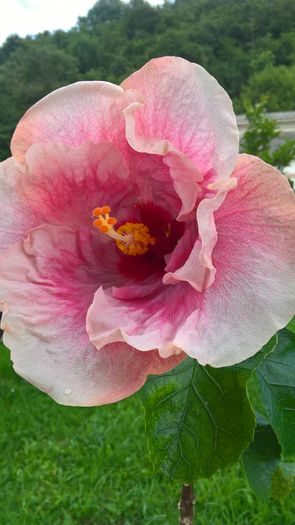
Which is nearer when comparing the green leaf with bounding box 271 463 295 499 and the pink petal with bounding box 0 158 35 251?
the pink petal with bounding box 0 158 35 251

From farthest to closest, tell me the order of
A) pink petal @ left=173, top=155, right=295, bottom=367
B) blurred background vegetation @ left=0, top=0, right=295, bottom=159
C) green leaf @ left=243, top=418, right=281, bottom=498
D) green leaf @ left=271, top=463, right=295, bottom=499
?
blurred background vegetation @ left=0, top=0, right=295, bottom=159 → green leaf @ left=271, top=463, right=295, bottom=499 → green leaf @ left=243, top=418, right=281, bottom=498 → pink petal @ left=173, top=155, right=295, bottom=367

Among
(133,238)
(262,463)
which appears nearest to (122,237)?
(133,238)

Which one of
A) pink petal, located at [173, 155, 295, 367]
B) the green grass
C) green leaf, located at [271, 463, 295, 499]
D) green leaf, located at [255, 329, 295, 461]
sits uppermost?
pink petal, located at [173, 155, 295, 367]

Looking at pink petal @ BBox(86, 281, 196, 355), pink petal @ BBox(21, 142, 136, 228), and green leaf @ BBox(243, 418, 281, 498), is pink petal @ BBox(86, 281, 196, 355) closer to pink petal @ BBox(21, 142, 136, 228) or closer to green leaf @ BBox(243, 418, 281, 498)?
pink petal @ BBox(21, 142, 136, 228)

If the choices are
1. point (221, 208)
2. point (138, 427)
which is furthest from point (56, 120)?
point (138, 427)

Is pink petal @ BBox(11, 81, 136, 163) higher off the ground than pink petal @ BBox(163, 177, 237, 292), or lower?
higher

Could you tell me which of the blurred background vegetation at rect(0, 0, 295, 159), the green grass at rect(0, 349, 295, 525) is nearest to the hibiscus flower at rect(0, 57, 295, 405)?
the green grass at rect(0, 349, 295, 525)

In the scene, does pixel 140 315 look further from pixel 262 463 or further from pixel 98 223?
pixel 262 463
